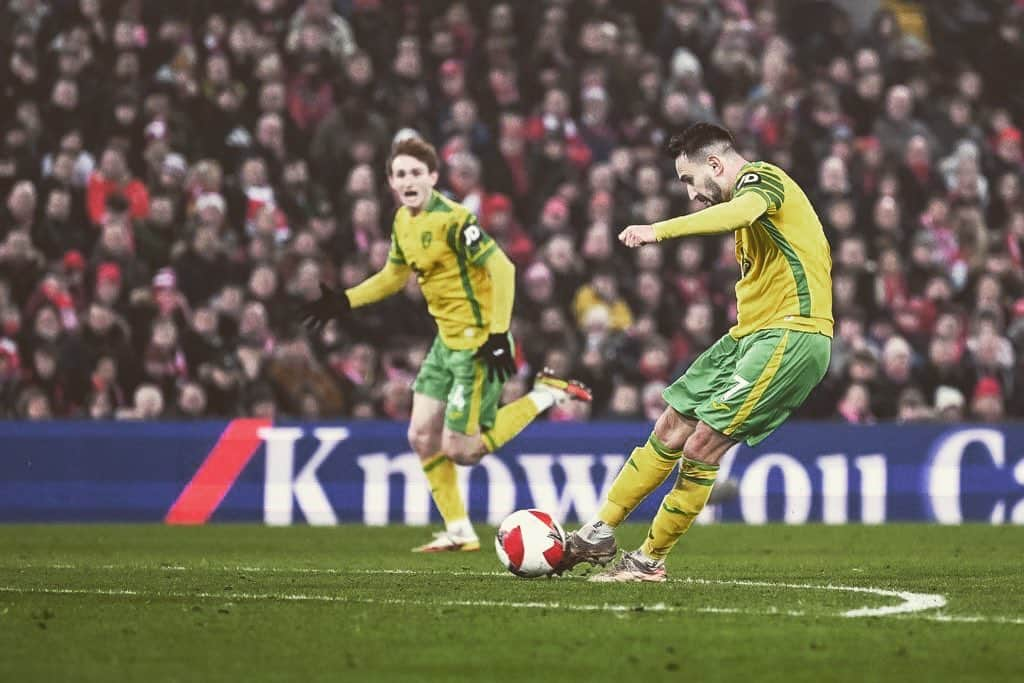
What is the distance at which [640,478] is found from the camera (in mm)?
8758

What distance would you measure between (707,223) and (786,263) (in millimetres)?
677

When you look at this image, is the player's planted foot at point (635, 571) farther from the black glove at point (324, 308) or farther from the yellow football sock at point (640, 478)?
the black glove at point (324, 308)

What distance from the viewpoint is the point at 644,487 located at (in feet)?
28.8

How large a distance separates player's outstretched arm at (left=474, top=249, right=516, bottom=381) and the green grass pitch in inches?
44.0

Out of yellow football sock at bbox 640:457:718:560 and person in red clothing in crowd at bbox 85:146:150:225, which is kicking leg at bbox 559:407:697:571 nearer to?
yellow football sock at bbox 640:457:718:560

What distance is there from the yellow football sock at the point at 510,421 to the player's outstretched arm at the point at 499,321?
58 cm

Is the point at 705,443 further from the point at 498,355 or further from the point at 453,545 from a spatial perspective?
the point at 453,545

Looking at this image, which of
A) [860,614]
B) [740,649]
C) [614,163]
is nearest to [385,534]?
[614,163]

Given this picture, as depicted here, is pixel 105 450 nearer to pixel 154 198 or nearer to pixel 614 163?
pixel 154 198

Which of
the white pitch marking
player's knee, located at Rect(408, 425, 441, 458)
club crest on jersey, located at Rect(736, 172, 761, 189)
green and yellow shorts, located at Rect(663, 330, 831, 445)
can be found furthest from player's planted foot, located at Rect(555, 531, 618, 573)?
player's knee, located at Rect(408, 425, 441, 458)

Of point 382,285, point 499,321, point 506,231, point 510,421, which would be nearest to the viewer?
point 499,321

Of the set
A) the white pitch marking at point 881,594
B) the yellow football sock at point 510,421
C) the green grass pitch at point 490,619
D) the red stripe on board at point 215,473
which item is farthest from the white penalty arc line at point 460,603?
the red stripe on board at point 215,473

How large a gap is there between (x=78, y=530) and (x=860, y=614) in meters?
8.06

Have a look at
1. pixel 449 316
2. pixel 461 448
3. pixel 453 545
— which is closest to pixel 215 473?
pixel 453 545
